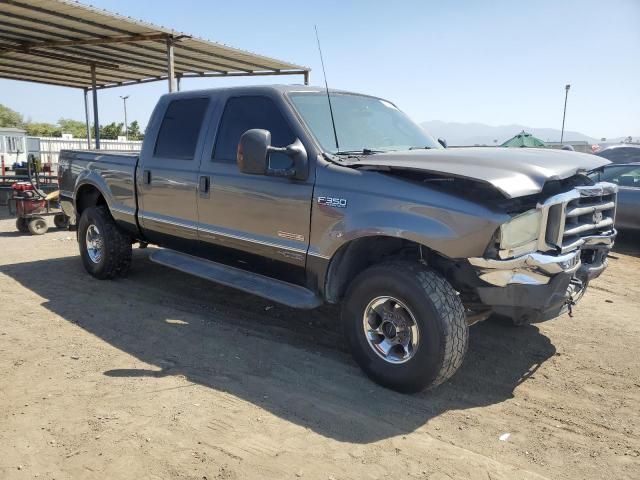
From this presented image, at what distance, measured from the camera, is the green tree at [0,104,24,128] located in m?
73.8

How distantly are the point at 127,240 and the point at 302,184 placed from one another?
3.08 meters

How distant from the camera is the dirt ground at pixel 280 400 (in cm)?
267

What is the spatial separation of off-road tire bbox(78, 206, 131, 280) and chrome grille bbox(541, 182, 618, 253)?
182 inches

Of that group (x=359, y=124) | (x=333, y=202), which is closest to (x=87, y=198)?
(x=359, y=124)

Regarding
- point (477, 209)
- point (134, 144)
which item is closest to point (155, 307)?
point (477, 209)

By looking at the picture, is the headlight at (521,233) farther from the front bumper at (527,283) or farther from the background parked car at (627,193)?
the background parked car at (627,193)

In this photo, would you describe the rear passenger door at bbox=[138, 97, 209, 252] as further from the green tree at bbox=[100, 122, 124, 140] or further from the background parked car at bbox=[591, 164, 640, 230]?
the green tree at bbox=[100, 122, 124, 140]

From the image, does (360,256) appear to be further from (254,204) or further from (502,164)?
(502,164)

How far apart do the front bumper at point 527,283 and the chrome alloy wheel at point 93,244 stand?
4.61 metres

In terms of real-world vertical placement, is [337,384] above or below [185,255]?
below

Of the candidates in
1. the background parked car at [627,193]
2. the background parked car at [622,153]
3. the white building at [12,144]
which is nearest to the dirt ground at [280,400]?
the background parked car at [627,193]

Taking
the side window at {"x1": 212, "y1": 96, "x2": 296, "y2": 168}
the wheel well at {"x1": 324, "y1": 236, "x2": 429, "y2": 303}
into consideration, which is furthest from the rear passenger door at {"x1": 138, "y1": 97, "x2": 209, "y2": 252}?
the wheel well at {"x1": 324, "y1": 236, "x2": 429, "y2": 303}

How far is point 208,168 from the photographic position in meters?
4.52

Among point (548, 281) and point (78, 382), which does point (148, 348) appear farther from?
point (548, 281)
